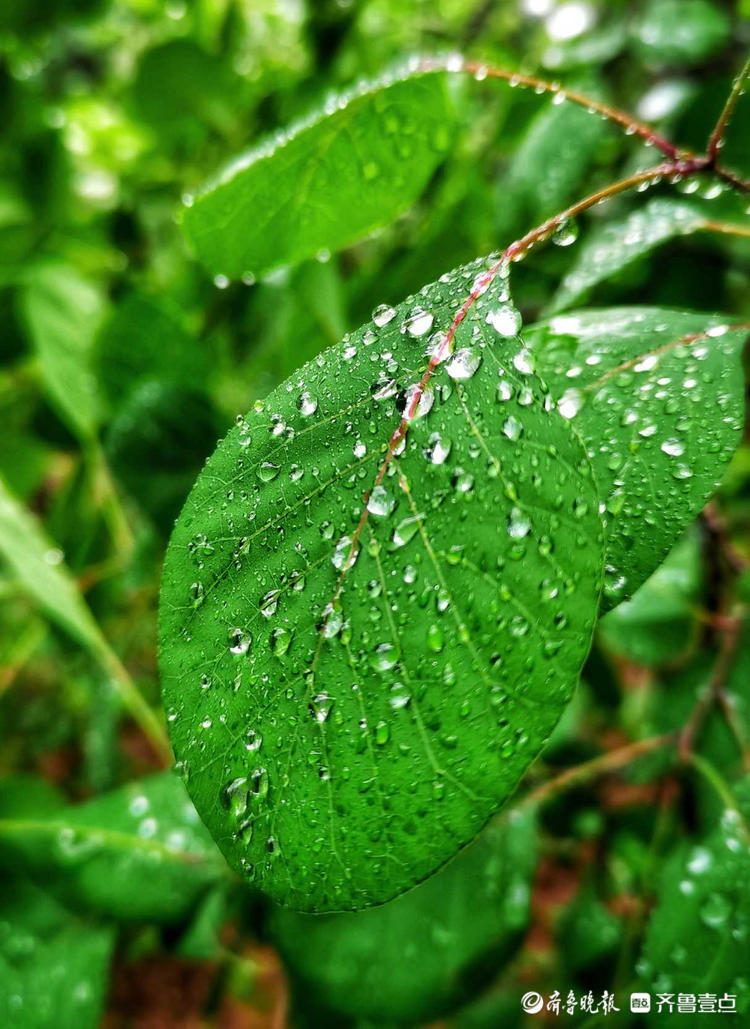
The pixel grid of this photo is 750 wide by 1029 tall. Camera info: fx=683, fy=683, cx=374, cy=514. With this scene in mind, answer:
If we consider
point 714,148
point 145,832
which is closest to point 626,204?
point 714,148

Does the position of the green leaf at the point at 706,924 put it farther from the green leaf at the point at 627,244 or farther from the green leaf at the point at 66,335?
the green leaf at the point at 66,335

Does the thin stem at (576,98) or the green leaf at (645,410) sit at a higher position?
the thin stem at (576,98)

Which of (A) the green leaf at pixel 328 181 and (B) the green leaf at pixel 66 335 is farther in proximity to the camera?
(B) the green leaf at pixel 66 335

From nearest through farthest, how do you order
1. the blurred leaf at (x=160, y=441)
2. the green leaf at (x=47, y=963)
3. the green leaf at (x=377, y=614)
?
the green leaf at (x=377, y=614) < the green leaf at (x=47, y=963) < the blurred leaf at (x=160, y=441)

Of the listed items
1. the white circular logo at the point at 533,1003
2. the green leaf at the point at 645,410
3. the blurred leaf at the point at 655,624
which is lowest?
the white circular logo at the point at 533,1003

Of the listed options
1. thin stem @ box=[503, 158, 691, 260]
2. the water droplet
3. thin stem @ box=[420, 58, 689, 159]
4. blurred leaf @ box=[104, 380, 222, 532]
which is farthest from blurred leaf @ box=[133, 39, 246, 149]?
the water droplet

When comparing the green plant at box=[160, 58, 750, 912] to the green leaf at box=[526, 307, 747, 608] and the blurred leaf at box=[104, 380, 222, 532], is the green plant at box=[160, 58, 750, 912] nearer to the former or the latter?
the green leaf at box=[526, 307, 747, 608]

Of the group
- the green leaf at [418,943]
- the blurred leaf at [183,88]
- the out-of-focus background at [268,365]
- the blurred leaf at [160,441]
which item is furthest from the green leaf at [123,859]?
the blurred leaf at [183,88]
